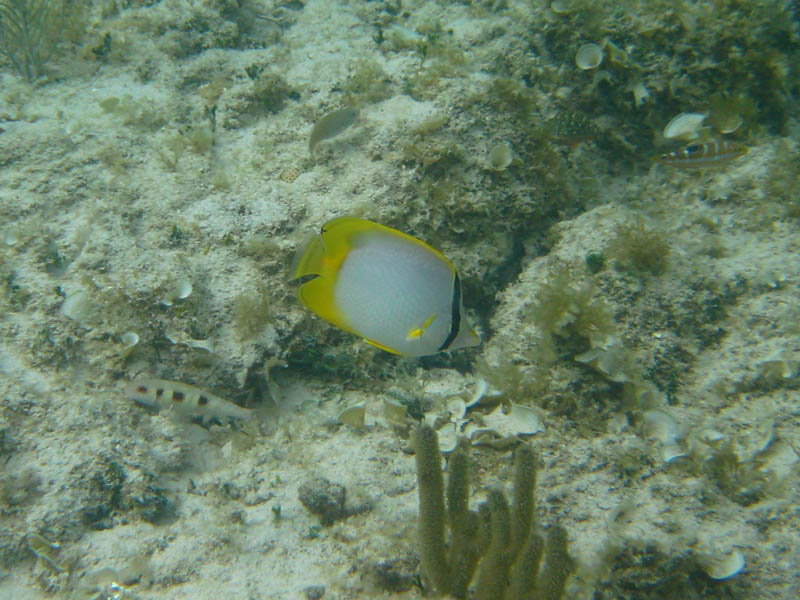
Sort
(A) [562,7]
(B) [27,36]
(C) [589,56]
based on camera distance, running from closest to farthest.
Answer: (C) [589,56]
(A) [562,7]
(B) [27,36]

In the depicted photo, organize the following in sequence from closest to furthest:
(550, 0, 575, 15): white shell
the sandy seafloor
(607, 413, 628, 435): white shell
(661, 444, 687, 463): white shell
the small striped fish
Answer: the sandy seafloor, (661, 444, 687, 463): white shell, (607, 413, 628, 435): white shell, the small striped fish, (550, 0, 575, 15): white shell

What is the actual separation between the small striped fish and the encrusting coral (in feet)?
10.9

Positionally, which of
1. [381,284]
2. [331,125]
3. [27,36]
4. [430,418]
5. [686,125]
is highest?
[27,36]

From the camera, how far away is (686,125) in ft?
14.0

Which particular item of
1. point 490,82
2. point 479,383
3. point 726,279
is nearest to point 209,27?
point 490,82

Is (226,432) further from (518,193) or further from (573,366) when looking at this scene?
(518,193)

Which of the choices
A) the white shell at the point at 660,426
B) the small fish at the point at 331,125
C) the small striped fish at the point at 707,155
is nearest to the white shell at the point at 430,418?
the white shell at the point at 660,426

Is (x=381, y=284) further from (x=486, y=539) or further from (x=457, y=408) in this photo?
(x=457, y=408)

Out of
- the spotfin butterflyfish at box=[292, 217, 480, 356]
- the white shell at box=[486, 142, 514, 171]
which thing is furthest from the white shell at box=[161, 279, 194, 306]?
the white shell at box=[486, 142, 514, 171]

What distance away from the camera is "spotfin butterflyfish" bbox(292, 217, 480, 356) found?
173cm

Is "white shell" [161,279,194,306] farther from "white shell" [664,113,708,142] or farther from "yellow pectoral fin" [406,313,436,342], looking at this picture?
"white shell" [664,113,708,142]

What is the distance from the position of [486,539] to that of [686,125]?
4.42 metres

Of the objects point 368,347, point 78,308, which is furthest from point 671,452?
point 78,308

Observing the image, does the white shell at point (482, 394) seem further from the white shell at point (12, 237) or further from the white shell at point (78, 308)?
the white shell at point (12, 237)
